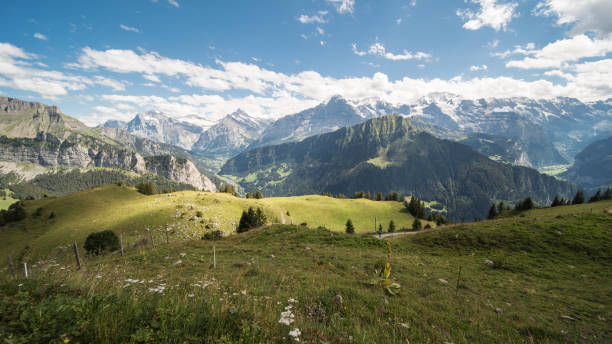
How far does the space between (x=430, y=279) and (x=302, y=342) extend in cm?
1478

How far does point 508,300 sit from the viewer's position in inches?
508

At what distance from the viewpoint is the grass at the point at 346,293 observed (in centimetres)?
414

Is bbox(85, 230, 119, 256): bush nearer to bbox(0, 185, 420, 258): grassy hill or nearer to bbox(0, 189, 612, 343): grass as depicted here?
bbox(0, 185, 420, 258): grassy hill

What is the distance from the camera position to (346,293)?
8.34 meters

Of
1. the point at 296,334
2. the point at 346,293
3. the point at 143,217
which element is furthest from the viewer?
the point at 143,217

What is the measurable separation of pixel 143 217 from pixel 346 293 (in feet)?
204

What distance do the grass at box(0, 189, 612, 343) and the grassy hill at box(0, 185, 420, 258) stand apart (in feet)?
108

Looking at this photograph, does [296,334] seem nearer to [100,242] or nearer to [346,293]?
[346,293]

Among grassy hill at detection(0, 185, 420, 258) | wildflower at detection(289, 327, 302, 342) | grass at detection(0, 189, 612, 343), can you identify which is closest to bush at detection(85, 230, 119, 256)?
grassy hill at detection(0, 185, 420, 258)

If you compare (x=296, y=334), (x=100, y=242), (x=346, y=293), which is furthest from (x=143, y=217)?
(x=296, y=334)

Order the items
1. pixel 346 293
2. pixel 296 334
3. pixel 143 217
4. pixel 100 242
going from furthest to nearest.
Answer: pixel 143 217 < pixel 100 242 < pixel 346 293 < pixel 296 334

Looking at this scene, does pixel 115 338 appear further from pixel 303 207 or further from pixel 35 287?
pixel 303 207

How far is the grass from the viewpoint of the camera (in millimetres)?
4145

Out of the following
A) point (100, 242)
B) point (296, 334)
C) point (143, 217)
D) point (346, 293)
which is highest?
point (296, 334)
